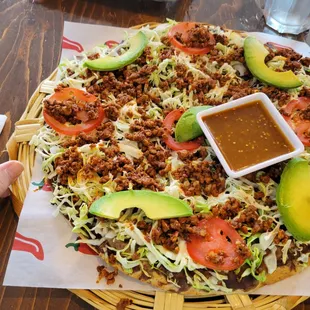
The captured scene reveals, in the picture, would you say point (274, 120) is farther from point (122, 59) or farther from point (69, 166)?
point (69, 166)

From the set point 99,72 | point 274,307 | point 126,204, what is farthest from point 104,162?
point 274,307

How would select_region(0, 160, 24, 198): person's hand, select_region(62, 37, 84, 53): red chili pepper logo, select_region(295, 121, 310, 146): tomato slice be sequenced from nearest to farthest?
1. select_region(0, 160, 24, 198): person's hand
2. select_region(295, 121, 310, 146): tomato slice
3. select_region(62, 37, 84, 53): red chili pepper logo

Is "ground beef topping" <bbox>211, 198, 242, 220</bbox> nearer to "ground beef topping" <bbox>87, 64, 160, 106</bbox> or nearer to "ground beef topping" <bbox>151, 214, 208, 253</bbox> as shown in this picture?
"ground beef topping" <bbox>151, 214, 208, 253</bbox>

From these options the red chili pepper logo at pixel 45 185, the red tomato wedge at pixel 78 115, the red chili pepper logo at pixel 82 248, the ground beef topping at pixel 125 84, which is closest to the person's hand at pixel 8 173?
the red chili pepper logo at pixel 45 185

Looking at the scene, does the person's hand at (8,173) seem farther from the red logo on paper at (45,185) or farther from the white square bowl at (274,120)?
the white square bowl at (274,120)

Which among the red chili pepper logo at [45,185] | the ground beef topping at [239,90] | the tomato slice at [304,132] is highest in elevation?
the ground beef topping at [239,90]

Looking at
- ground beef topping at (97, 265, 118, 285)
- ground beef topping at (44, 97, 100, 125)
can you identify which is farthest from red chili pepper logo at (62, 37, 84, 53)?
ground beef topping at (97, 265, 118, 285)

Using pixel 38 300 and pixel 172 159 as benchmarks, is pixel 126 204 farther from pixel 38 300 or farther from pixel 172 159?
pixel 38 300
